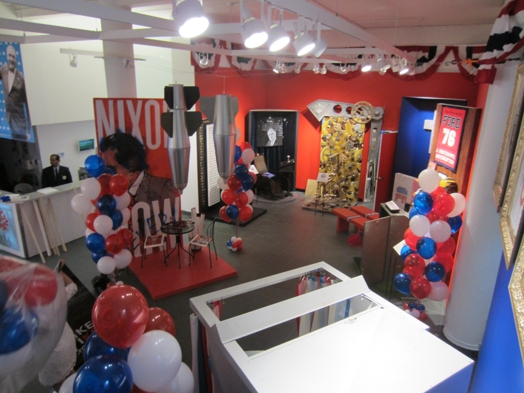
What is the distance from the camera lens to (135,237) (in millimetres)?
6203

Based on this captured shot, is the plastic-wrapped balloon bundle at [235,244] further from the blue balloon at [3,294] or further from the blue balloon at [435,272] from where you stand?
the blue balloon at [3,294]

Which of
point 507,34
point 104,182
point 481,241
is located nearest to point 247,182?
point 104,182

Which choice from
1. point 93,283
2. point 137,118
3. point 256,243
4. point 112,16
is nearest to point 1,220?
point 93,283

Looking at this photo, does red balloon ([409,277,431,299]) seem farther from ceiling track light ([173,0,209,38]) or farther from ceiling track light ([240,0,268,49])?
ceiling track light ([173,0,209,38])

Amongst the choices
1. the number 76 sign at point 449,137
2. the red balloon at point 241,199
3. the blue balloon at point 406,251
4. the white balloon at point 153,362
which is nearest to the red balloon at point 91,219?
the red balloon at point 241,199

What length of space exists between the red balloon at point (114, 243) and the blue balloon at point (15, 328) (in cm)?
384

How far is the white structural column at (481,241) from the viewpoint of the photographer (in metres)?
3.80

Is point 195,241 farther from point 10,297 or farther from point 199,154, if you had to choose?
point 10,297

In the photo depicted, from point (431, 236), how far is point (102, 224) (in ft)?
13.3

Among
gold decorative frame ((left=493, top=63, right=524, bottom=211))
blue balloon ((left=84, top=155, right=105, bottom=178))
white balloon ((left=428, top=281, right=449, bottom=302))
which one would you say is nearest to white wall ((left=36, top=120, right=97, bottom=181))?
blue balloon ((left=84, top=155, right=105, bottom=178))

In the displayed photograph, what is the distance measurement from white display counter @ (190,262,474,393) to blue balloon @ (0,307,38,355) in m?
0.98

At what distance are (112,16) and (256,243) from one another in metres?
5.42

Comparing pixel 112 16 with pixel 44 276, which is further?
pixel 112 16

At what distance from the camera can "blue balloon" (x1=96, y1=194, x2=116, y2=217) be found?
4949 millimetres
